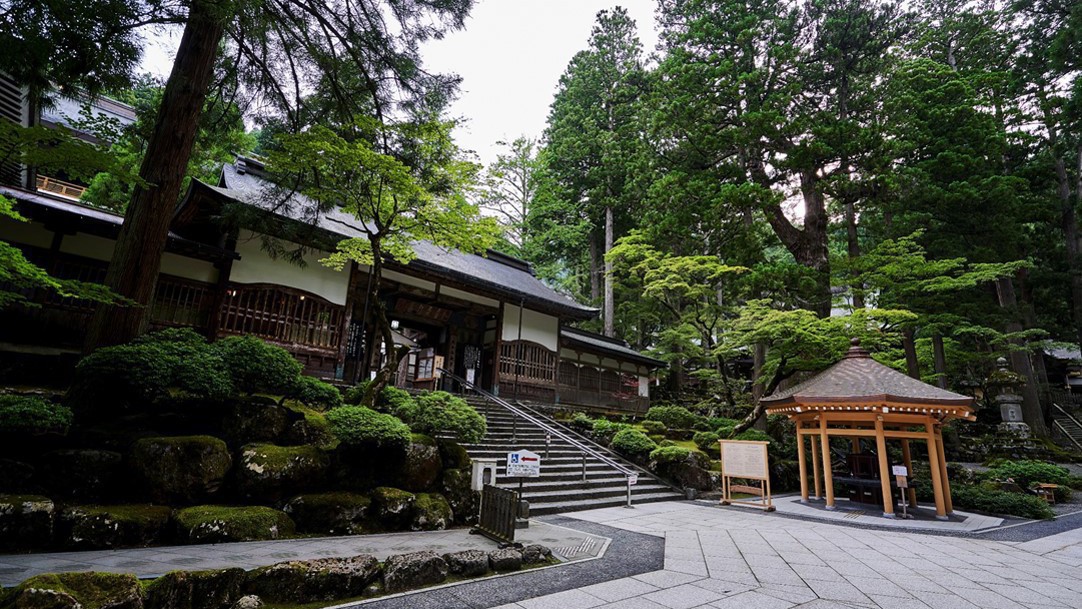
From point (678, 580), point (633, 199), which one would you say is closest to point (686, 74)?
point (633, 199)

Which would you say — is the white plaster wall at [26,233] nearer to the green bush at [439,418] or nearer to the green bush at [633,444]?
the green bush at [439,418]

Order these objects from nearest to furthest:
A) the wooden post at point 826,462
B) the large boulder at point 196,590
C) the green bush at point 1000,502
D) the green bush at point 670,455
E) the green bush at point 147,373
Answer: the large boulder at point 196,590, the green bush at point 147,373, the green bush at point 1000,502, the wooden post at point 826,462, the green bush at point 670,455

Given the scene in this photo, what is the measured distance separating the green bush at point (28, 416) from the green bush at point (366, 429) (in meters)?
2.59

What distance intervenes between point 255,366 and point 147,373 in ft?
3.64

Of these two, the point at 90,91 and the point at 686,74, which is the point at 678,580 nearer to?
the point at 90,91

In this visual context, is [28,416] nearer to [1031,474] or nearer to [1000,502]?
[1000,502]

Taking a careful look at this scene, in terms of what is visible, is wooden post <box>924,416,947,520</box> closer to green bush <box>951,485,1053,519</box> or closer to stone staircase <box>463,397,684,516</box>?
green bush <box>951,485,1053,519</box>

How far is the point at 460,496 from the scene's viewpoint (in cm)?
668

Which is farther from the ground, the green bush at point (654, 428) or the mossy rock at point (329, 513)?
the green bush at point (654, 428)

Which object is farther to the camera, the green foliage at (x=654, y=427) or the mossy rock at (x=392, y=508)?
the green foliage at (x=654, y=427)

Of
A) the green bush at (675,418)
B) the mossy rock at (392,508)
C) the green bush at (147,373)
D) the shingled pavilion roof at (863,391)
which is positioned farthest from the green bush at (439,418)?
the green bush at (675,418)

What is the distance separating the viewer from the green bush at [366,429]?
6047 millimetres

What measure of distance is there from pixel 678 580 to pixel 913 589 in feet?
7.41

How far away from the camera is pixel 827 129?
13000mm
